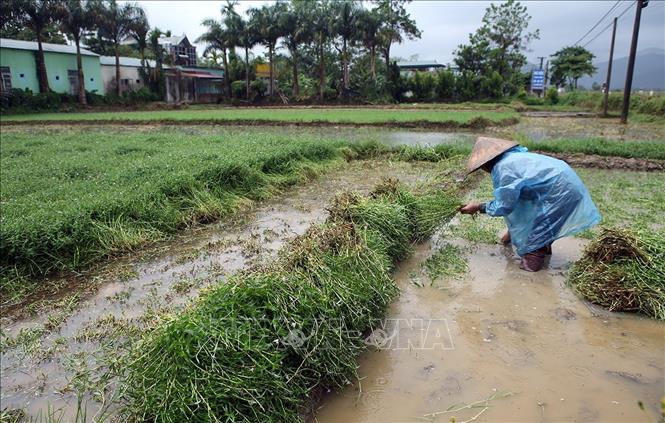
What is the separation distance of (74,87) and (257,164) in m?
30.3

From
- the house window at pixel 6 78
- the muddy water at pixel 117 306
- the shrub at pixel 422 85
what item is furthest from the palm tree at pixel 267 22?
the muddy water at pixel 117 306

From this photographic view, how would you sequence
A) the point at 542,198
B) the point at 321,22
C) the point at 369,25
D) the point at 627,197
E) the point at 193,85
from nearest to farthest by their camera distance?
the point at 542,198 → the point at 627,197 → the point at 369,25 → the point at 321,22 → the point at 193,85

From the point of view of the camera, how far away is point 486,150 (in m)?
5.05

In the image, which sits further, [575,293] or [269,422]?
[575,293]

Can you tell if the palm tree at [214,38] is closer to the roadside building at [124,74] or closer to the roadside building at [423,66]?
the roadside building at [124,74]

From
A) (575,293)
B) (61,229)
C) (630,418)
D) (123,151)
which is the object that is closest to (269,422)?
(630,418)

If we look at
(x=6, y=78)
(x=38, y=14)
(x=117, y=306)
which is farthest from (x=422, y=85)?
(x=117, y=306)

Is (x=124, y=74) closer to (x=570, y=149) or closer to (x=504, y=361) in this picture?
(x=570, y=149)

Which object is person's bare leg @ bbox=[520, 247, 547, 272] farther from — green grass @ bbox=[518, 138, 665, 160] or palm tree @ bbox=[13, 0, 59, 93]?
palm tree @ bbox=[13, 0, 59, 93]

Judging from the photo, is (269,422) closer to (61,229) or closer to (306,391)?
(306,391)

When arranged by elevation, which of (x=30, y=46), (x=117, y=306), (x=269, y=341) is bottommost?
(x=117, y=306)

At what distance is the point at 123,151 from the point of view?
10.6 metres

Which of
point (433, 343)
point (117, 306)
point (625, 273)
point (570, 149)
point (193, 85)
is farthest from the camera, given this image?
point (193, 85)

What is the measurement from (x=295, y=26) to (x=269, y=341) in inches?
1442
